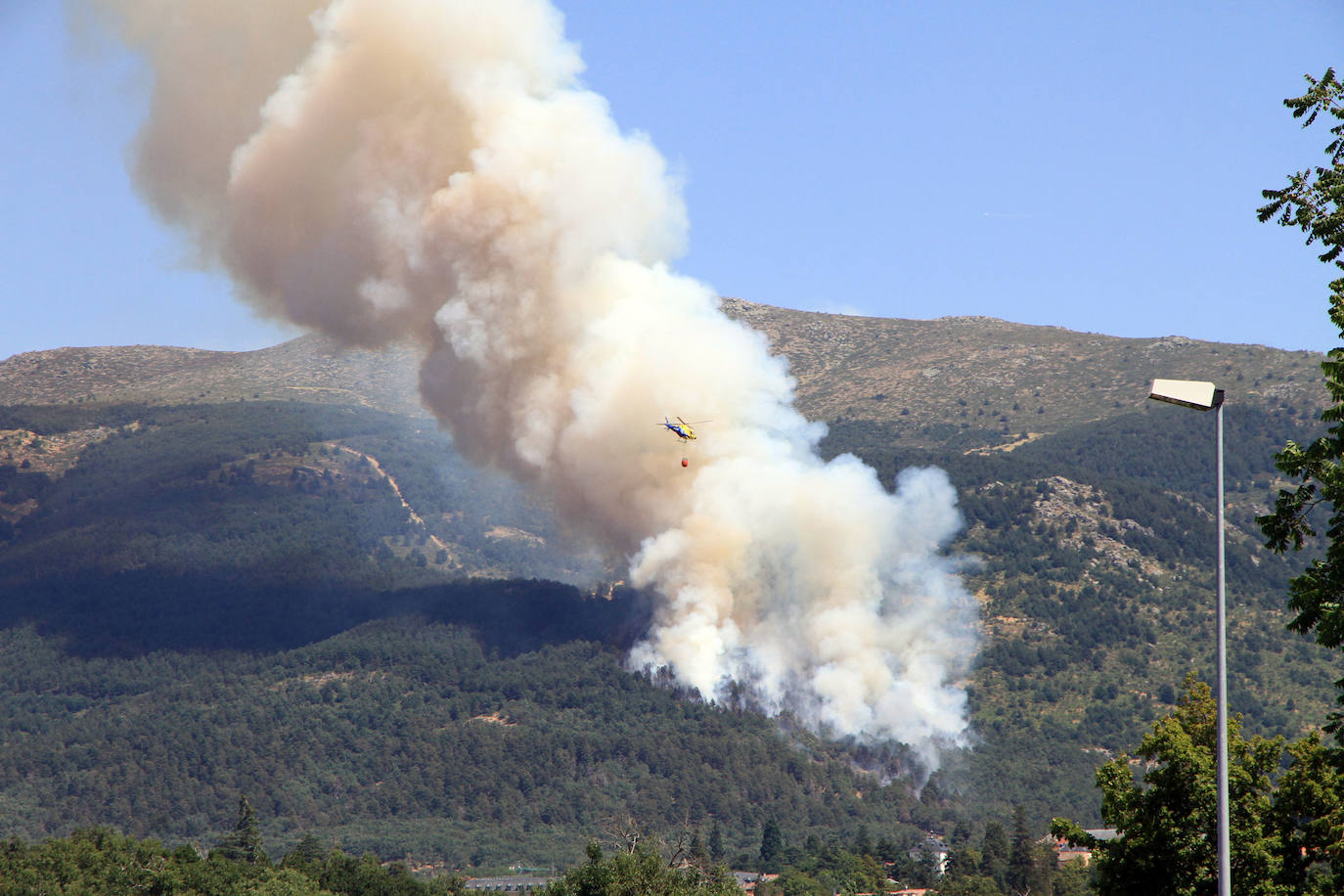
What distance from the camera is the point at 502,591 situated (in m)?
185

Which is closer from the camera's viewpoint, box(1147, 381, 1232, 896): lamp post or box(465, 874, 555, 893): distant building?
box(1147, 381, 1232, 896): lamp post

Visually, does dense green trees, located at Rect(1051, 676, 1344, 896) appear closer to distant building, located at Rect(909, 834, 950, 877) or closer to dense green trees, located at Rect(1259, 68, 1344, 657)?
dense green trees, located at Rect(1259, 68, 1344, 657)

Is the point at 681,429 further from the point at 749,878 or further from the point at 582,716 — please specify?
the point at 582,716

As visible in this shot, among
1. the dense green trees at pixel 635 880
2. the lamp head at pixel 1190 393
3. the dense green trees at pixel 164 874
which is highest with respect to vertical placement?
the lamp head at pixel 1190 393

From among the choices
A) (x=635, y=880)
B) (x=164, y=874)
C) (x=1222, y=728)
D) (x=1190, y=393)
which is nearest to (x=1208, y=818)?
(x=1222, y=728)

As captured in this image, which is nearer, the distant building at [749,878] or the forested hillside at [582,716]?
the distant building at [749,878]

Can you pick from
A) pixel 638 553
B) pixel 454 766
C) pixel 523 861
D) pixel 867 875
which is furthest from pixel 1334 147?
pixel 454 766

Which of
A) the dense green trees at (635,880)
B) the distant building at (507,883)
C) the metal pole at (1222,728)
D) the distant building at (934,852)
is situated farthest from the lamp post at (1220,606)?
the distant building at (507,883)

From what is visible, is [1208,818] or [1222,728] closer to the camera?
[1222,728]

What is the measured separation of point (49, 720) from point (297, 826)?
51.9 m

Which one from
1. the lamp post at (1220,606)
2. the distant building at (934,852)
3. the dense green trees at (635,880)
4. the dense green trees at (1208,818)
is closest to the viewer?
the lamp post at (1220,606)

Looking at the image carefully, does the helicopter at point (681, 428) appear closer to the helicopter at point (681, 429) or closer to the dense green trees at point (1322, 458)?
the helicopter at point (681, 429)

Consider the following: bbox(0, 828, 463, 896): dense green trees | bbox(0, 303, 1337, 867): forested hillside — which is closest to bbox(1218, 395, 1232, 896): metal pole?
bbox(0, 828, 463, 896): dense green trees

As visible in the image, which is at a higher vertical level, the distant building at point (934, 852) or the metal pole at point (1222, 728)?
the metal pole at point (1222, 728)
